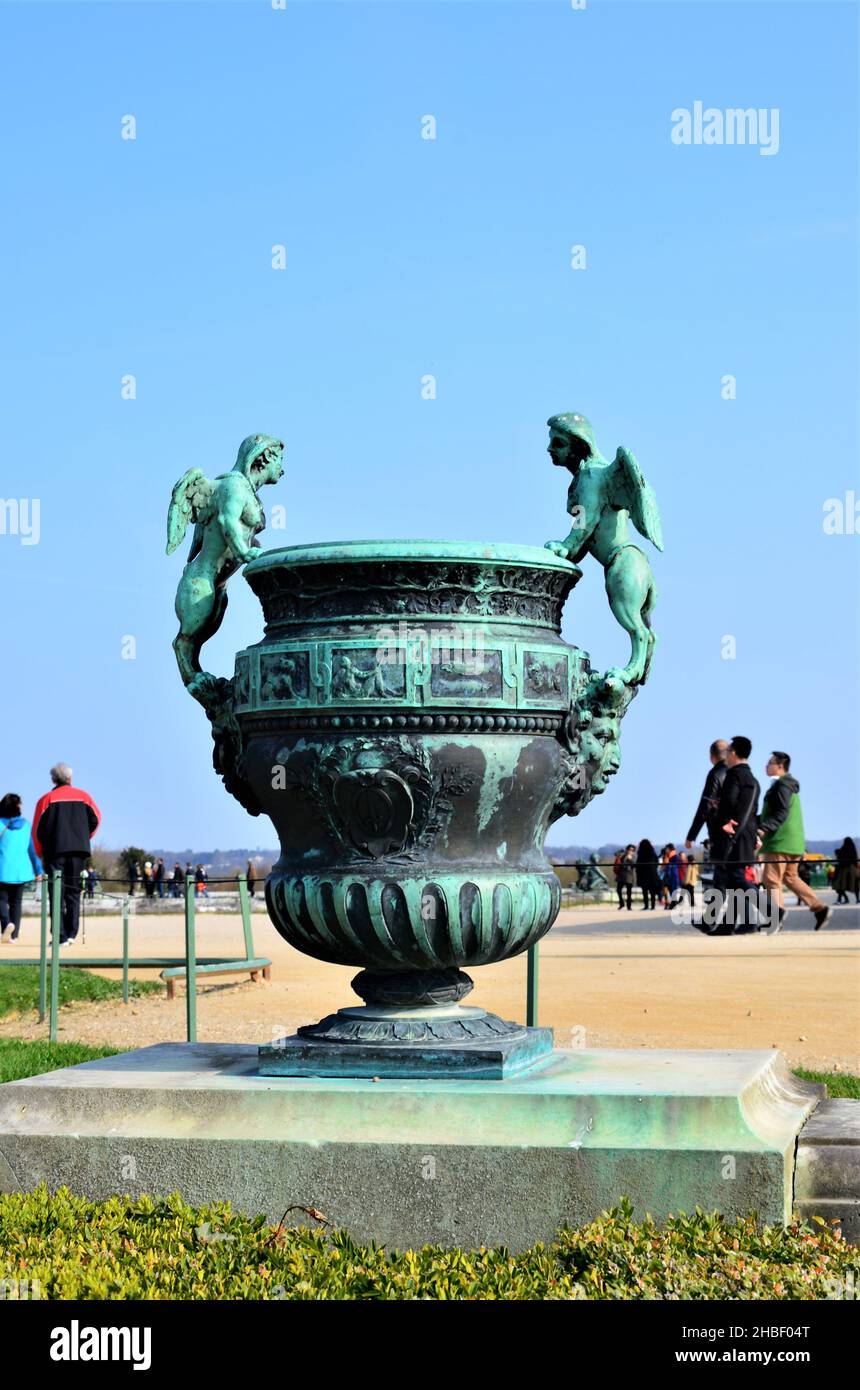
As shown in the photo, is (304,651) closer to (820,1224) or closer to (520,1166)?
(520,1166)

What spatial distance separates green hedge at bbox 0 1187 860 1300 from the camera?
4453mm

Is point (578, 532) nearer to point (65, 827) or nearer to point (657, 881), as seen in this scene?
point (65, 827)

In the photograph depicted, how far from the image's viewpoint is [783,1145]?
16.3ft

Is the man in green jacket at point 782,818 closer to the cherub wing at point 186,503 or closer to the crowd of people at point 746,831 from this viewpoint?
the crowd of people at point 746,831

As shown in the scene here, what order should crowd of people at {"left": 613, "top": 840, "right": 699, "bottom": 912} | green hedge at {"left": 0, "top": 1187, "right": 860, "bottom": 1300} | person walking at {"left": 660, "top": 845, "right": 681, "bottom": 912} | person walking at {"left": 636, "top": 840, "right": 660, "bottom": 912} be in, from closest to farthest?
green hedge at {"left": 0, "top": 1187, "right": 860, "bottom": 1300} → crowd of people at {"left": 613, "top": 840, "right": 699, "bottom": 912} → person walking at {"left": 660, "top": 845, "right": 681, "bottom": 912} → person walking at {"left": 636, "top": 840, "right": 660, "bottom": 912}

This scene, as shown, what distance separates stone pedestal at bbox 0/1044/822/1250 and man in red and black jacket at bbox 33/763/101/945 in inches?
355

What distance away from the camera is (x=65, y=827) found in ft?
47.7

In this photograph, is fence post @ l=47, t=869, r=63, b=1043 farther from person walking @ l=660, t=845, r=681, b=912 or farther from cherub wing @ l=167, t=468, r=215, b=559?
person walking @ l=660, t=845, r=681, b=912

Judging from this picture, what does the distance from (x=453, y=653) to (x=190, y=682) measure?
3.73 ft

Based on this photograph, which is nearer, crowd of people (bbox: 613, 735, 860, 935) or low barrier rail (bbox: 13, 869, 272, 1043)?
low barrier rail (bbox: 13, 869, 272, 1043)

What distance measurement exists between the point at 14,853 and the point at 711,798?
674 centimetres

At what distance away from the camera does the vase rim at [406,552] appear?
5.61 m

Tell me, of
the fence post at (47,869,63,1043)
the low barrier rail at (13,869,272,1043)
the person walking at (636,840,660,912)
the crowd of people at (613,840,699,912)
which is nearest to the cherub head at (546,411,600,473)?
the low barrier rail at (13,869,272,1043)

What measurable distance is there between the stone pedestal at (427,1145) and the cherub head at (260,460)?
216 cm
